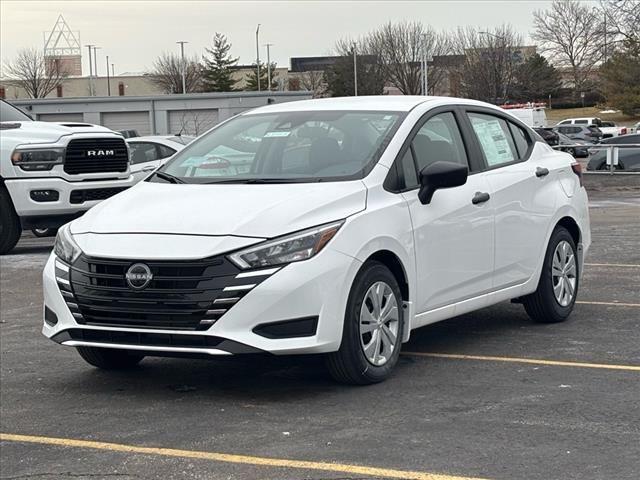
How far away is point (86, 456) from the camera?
5.23 metres

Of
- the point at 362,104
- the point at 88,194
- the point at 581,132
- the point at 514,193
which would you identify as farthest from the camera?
the point at 581,132

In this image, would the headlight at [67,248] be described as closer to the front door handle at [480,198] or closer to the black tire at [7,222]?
the front door handle at [480,198]

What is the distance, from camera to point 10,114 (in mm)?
15102

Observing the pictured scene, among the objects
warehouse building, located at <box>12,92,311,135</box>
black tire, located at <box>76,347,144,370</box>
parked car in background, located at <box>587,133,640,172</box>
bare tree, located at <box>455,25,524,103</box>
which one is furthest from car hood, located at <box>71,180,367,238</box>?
bare tree, located at <box>455,25,524,103</box>

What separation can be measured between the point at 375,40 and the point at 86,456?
84.0 meters

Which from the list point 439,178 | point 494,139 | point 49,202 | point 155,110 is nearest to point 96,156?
point 49,202

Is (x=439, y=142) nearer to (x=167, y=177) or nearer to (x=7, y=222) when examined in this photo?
(x=167, y=177)

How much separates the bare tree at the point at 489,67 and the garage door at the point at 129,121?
32442 millimetres

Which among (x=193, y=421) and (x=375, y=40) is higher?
(x=375, y=40)

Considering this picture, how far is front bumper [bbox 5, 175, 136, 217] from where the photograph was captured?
14.3 m

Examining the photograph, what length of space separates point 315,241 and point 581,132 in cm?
5316

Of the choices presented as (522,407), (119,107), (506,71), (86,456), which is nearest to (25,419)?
(86,456)

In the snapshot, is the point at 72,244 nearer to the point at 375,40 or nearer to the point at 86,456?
the point at 86,456

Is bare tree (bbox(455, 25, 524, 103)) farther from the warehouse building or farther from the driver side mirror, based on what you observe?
the driver side mirror
